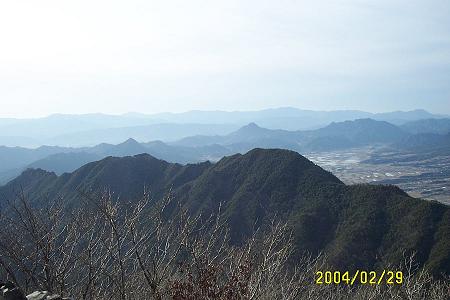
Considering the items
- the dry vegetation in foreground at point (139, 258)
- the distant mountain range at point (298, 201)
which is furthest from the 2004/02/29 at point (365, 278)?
the distant mountain range at point (298, 201)

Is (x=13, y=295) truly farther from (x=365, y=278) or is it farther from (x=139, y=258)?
(x=365, y=278)

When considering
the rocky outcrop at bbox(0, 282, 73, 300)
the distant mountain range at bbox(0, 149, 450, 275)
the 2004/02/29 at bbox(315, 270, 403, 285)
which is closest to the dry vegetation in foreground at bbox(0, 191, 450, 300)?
the rocky outcrop at bbox(0, 282, 73, 300)

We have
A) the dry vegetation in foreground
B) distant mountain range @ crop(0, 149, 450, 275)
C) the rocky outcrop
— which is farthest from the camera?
distant mountain range @ crop(0, 149, 450, 275)

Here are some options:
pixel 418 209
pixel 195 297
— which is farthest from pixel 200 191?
pixel 195 297

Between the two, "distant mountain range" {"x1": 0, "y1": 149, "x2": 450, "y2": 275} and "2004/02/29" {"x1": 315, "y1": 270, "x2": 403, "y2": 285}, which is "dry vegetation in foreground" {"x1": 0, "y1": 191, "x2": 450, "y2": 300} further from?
"distant mountain range" {"x1": 0, "y1": 149, "x2": 450, "y2": 275}

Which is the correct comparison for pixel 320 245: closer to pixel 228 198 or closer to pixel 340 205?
pixel 340 205

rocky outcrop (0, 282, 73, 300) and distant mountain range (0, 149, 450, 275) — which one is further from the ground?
rocky outcrop (0, 282, 73, 300)

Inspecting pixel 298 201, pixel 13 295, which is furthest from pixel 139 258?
pixel 298 201

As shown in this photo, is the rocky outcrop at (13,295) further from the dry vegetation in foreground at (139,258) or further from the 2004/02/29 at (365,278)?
the 2004/02/29 at (365,278)
